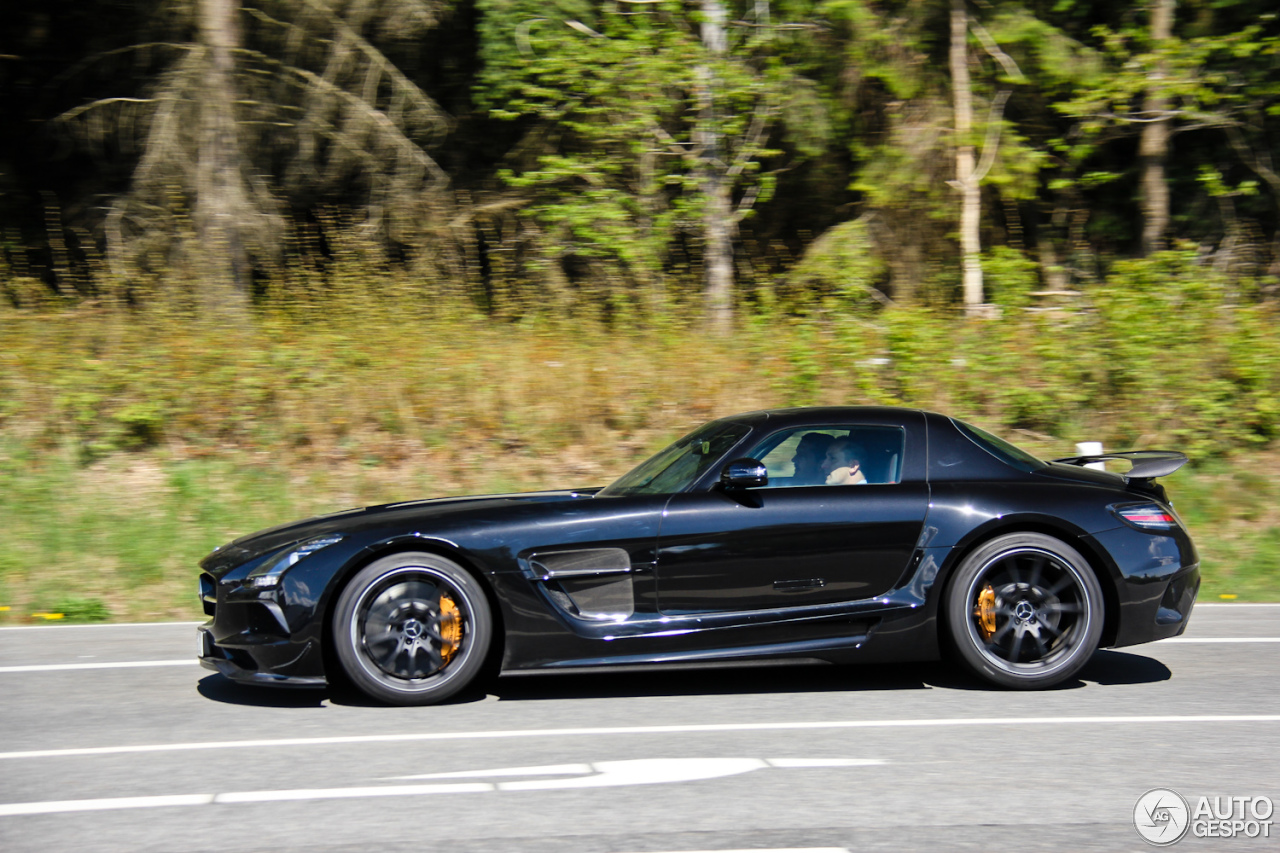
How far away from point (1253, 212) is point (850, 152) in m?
5.36

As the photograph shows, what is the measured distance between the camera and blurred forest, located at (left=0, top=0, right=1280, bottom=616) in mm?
10805

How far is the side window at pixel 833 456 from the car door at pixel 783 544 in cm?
5

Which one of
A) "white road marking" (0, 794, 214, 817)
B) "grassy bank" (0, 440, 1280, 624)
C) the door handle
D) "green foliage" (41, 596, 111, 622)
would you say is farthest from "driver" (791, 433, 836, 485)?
"green foliage" (41, 596, 111, 622)

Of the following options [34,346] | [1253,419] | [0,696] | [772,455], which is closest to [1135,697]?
[772,455]

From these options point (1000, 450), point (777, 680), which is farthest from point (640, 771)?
point (1000, 450)

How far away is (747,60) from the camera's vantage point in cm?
1430

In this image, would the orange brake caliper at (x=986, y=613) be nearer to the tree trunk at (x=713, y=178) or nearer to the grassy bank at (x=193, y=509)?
the grassy bank at (x=193, y=509)

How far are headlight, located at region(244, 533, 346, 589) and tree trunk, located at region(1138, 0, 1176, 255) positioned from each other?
12.1m

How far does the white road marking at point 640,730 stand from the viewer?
4668 mm

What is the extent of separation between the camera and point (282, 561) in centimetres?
522

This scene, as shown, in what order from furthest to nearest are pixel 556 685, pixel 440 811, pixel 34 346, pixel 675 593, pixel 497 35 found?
pixel 497 35 < pixel 34 346 < pixel 556 685 < pixel 675 593 < pixel 440 811

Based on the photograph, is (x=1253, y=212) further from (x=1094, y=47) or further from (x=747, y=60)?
(x=747, y=60)

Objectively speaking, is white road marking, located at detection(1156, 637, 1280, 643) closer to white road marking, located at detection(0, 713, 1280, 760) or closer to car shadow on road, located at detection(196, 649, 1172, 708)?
car shadow on road, located at detection(196, 649, 1172, 708)

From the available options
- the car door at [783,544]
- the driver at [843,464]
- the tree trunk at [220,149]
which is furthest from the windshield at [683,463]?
the tree trunk at [220,149]
